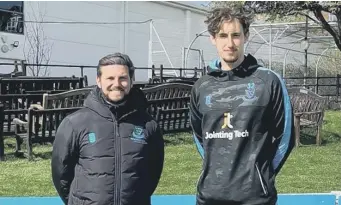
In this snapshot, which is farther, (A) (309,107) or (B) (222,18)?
(A) (309,107)

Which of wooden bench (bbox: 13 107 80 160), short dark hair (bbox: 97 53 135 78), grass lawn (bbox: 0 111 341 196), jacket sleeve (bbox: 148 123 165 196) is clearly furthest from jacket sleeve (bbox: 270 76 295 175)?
wooden bench (bbox: 13 107 80 160)

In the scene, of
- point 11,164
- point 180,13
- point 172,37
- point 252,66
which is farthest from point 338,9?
point 180,13

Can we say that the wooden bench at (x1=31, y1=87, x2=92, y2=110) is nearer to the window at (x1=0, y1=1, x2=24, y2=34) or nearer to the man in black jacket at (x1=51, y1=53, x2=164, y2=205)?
the man in black jacket at (x1=51, y1=53, x2=164, y2=205)

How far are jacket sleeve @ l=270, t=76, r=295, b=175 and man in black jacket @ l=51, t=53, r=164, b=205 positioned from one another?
0.76 m

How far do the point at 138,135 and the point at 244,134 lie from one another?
65 centimetres

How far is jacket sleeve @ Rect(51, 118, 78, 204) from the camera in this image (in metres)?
3.42

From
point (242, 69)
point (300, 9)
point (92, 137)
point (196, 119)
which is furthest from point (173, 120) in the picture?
point (242, 69)

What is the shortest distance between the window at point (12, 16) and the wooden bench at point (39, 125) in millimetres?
17379

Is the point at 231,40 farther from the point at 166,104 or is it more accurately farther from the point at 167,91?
the point at 167,91

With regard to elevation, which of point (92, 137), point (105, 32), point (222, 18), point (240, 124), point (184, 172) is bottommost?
point (184, 172)

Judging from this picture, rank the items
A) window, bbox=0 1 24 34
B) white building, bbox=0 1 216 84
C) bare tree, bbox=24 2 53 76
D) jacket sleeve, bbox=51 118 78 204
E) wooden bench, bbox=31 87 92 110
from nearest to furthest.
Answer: jacket sleeve, bbox=51 118 78 204, wooden bench, bbox=31 87 92 110, window, bbox=0 1 24 34, bare tree, bbox=24 2 53 76, white building, bbox=0 1 216 84

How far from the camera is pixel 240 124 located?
10.5ft

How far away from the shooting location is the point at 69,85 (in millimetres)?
13938

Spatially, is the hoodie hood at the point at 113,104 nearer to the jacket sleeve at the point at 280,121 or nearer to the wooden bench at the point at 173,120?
the jacket sleeve at the point at 280,121
